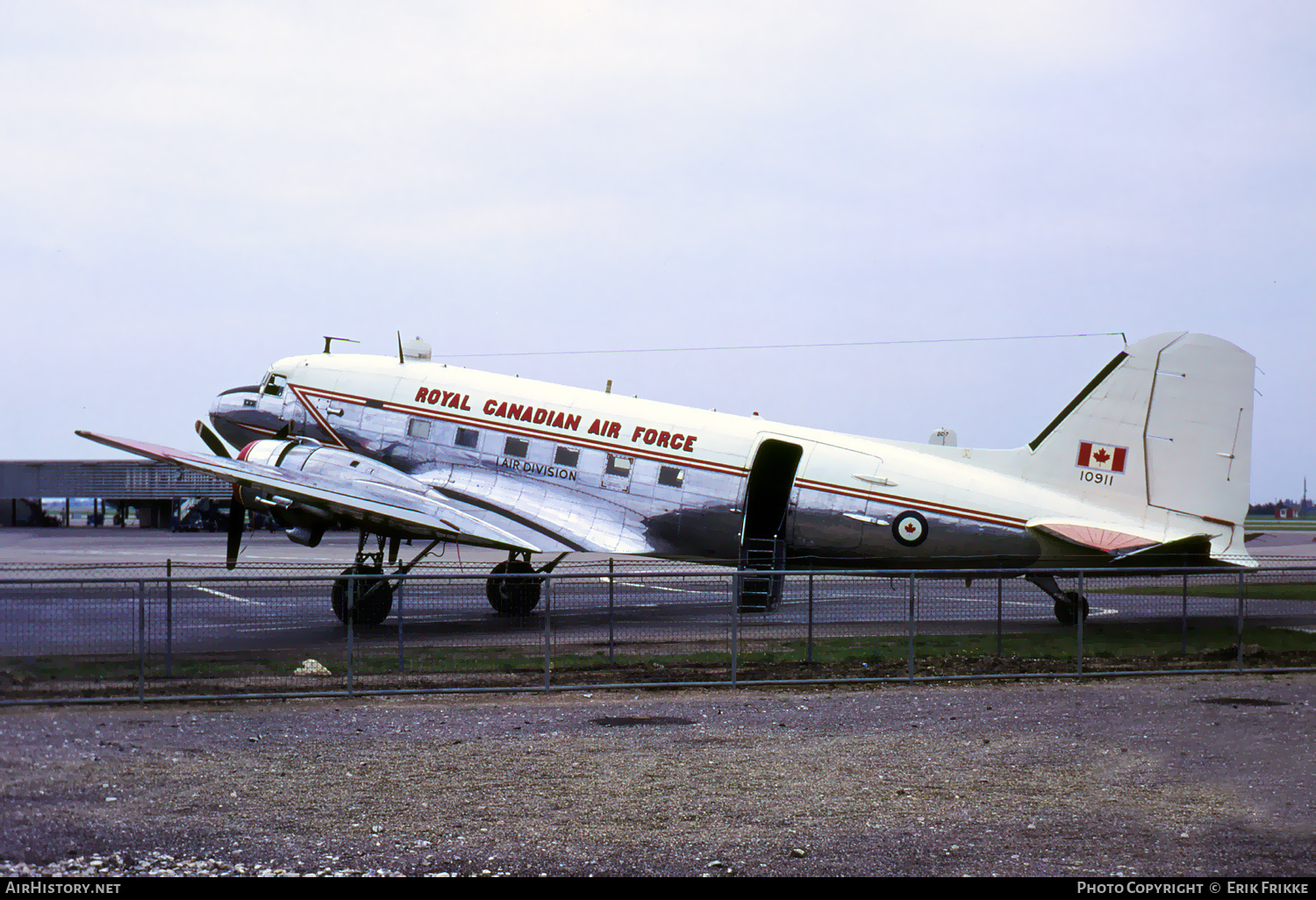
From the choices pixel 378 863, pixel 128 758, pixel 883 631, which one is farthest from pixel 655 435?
pixel 378 863

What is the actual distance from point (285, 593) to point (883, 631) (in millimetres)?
7964

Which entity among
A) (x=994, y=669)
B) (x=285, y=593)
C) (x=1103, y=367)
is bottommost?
(x=994, y=669)

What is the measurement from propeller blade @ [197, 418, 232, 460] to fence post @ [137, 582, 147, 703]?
1167 cm

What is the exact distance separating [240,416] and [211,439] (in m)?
0.86

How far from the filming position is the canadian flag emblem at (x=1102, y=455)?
19766 millimetres

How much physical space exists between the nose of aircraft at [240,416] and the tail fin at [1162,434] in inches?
659

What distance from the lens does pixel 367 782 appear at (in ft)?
29.5

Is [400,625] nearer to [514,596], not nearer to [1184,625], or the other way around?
[514,596]

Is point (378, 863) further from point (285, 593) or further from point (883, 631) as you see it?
point (883, 631)

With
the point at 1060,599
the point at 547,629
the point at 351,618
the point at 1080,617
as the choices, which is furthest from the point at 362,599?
the point at 1060,599

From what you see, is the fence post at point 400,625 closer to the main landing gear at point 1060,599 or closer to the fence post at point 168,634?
the fence post at point 168,634

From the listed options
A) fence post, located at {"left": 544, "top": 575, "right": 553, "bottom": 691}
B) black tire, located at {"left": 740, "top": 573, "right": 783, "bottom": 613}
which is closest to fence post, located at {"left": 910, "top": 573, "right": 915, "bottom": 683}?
black tire, located at {"left": 740, "top": 573, "right": 783, "bottom": 613}

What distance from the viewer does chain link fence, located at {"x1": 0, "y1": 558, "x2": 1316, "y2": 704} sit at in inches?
527

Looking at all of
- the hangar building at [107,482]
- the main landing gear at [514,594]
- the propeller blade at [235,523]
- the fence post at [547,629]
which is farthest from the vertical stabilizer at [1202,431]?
the hangar building at [107,482]
